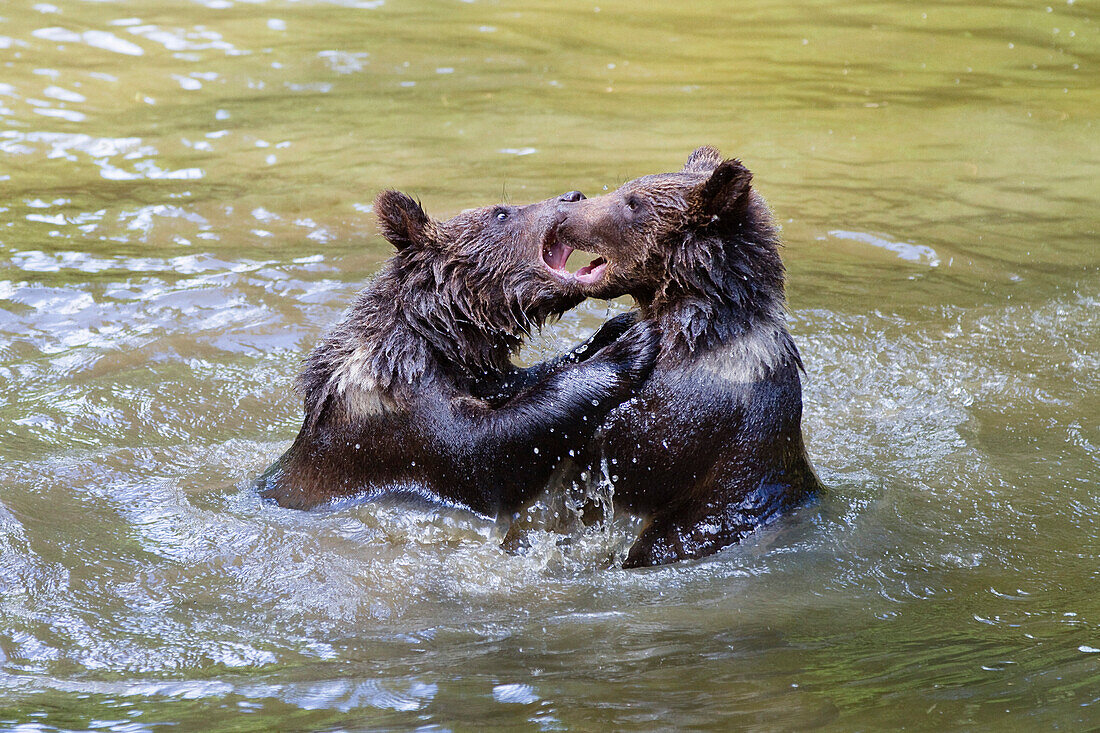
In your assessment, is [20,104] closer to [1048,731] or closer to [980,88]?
[980,88]

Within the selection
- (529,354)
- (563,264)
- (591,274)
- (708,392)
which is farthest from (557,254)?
(529,354)

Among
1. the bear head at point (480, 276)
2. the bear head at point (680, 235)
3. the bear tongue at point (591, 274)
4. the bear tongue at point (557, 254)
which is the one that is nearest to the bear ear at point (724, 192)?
the bear head at point (680, 235)

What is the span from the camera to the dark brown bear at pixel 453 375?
20.4ft

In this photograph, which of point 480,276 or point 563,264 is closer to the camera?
point 480,276

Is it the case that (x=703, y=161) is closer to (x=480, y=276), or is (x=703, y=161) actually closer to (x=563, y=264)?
(x=563, y=264)

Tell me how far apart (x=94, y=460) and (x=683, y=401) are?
391 cm

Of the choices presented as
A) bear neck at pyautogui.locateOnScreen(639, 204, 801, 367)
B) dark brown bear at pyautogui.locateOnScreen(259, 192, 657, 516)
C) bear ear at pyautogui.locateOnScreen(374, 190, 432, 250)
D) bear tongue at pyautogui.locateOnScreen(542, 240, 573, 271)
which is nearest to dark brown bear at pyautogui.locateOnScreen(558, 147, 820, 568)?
bear neck at pyautogui.locateOnScreen(639, 204, 801, 367)

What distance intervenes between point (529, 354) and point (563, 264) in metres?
2.61

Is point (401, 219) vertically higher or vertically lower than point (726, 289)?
higher

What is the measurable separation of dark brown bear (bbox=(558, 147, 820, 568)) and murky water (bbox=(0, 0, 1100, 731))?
28 centimetres

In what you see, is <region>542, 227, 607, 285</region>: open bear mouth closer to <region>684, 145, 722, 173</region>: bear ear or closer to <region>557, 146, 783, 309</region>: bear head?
<region>557, 146, 783, 309</region>: bear head

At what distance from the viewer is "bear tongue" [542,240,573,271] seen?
6809 mm

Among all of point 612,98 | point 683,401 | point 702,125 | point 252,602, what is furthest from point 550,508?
point 612,98

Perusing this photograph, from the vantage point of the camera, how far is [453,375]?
662 cm
